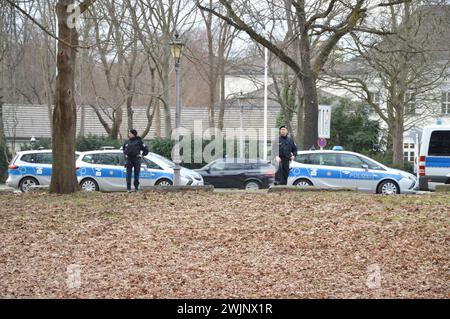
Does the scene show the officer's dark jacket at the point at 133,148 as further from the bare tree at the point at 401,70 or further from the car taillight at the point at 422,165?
the bare tree at the point at 401,70

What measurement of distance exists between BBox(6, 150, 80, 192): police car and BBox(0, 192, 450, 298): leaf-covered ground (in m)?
10.1

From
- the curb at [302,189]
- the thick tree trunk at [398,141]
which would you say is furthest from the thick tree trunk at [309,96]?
the thick tree trunk at [398,141]

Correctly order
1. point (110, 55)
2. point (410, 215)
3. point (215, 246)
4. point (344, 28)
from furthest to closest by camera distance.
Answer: point (110, 55), point (344, 28), point (410, 215), point (215, 246)

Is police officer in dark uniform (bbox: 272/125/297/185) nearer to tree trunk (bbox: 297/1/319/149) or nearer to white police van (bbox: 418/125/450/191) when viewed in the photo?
tree trunk (bbox: 297/1/319/149)

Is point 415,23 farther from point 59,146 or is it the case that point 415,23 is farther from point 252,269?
point 252,269

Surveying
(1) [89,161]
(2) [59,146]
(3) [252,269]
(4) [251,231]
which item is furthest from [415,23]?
(3) [252,269]

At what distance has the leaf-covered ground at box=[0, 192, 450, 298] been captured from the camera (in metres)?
8.78

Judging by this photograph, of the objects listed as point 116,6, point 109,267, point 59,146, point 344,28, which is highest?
point 116,6

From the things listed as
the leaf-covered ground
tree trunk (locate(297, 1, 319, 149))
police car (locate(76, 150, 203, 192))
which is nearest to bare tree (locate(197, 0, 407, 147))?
tree trunk (locate(297, 1, 319, 149))

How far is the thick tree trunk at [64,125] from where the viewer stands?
56.9 feet

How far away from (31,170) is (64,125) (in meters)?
7.93

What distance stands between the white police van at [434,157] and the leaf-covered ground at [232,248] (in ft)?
29.0

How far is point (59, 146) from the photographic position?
17.6 metres

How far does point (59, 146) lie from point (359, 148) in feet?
94.9
